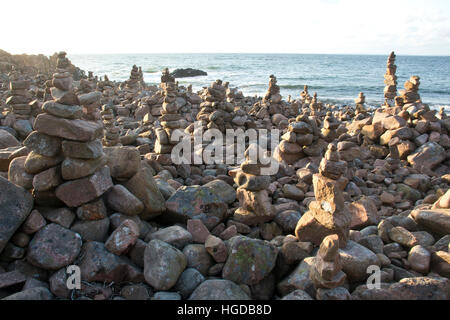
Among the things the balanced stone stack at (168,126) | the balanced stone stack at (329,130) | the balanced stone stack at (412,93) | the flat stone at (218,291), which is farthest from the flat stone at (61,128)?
the balanced stone stack at (412,93)

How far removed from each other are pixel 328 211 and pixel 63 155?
12.2 ft

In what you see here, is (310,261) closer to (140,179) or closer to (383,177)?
(140,179)

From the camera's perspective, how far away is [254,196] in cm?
552

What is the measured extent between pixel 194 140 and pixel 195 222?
5877mm

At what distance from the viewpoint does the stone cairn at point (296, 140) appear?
9.05m

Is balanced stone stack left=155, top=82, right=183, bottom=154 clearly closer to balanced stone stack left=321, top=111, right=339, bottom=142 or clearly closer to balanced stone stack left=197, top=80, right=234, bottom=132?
balanced stone stack left=197, top=80, right=234, bottom=132

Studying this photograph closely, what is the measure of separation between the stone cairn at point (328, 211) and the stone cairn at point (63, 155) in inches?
116

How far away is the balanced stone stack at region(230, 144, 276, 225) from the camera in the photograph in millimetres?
5480

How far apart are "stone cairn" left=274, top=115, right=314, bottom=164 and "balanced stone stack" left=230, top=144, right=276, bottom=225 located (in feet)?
12.2

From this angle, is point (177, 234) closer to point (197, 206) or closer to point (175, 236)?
point (175, 236)

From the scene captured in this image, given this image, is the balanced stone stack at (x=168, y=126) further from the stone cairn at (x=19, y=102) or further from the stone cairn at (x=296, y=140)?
the stone cairn at (x=19, y=102)

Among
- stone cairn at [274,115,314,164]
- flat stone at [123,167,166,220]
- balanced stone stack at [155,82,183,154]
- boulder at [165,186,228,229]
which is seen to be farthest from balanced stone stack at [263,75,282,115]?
flat stone at [123,167,166,220]

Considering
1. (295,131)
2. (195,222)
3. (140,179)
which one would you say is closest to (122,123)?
(295,131)

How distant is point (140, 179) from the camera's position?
5180mm
